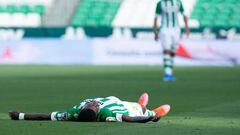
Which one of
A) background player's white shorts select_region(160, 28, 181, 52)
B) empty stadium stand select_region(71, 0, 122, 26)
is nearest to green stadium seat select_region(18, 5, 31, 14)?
empty stadium stand select_region(71, 0, 122, 26)

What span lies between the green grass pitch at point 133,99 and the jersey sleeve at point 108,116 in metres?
0.15

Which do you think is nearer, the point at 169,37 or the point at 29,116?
the point at 29,116

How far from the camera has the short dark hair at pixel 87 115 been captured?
812cm

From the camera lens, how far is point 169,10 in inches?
743

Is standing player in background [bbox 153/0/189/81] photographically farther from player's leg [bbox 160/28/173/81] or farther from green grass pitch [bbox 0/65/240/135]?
green grass pitch [bbox 0/65/240/135]

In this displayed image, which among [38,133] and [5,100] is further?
[5,100]

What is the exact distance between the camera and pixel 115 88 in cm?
1519

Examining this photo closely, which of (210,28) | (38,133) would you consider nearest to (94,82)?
(38,133)

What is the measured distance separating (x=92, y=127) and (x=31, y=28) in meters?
23.9

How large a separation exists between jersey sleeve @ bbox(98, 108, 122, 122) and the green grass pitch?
0.48 ft

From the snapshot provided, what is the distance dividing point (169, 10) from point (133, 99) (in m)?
6.78

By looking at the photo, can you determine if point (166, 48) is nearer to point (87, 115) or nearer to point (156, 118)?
point (156, 118)

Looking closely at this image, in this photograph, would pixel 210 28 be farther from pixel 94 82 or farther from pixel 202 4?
pixel 94 82

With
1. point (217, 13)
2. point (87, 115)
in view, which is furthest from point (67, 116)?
point (217, 13)
